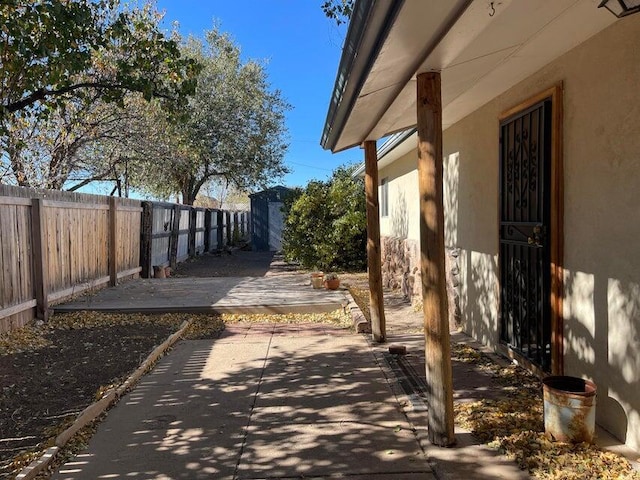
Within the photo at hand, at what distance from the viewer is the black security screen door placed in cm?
453

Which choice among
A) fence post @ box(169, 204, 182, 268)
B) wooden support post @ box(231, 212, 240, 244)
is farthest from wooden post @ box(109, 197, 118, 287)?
wooden support post @ box(231, 212, 240, 244)

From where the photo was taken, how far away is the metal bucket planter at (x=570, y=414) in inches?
131

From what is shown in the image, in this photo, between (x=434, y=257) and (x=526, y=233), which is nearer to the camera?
(x=434, y=257)

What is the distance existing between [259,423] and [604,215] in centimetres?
288

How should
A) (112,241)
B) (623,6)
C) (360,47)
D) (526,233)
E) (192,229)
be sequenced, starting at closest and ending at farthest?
1. (623,6)
2. (360,47)
3. (526,233)
4. (112,241)
5. (192,229)

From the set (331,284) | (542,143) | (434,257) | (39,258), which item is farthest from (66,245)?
(542,143)

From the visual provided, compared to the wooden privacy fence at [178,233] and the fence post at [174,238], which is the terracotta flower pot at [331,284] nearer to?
the wooden privacy fence at [178,233]

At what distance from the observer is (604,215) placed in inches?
143

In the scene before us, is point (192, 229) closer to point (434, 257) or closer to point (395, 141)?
point (395, 141)

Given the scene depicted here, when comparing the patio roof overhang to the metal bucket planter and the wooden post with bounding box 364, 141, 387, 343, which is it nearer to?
the wooden post with bounding box 364, 141, 387, 343

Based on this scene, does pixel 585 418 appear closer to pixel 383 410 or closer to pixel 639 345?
pixel 639 345

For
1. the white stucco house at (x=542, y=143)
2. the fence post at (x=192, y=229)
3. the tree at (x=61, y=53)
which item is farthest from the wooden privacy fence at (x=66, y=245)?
the white stucco house at (x=542, y=143)

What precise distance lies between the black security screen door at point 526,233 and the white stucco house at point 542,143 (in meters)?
0.02

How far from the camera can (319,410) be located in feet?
14.1
